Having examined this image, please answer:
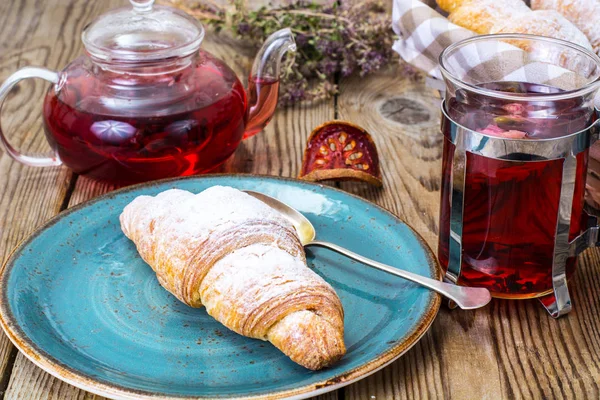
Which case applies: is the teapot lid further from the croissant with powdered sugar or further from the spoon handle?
the spoon handle

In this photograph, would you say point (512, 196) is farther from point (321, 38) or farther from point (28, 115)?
→ point (28, 115)

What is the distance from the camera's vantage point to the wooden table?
3.25ft

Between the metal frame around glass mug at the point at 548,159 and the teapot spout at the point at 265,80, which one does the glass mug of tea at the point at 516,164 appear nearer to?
the metal frame around glass mug at the point at 548,159

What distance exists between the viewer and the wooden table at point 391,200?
39.0 inches

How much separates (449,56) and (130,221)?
52cm

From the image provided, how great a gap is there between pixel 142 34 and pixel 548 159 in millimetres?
754

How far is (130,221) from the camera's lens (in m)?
1.19

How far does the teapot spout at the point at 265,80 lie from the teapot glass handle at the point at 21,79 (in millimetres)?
364

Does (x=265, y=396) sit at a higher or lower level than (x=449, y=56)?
lower

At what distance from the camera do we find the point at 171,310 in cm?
109

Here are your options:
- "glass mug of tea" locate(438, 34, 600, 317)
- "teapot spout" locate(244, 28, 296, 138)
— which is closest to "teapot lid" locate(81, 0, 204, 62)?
"teapot spout" locate(244, 28, 296, 138)

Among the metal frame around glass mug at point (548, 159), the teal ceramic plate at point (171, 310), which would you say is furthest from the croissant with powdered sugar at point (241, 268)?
the metal frame around glass mug at point (548, 159)

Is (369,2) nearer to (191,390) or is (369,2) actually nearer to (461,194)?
(461,194)

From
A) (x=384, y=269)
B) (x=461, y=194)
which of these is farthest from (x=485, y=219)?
(x=384, y=269)
